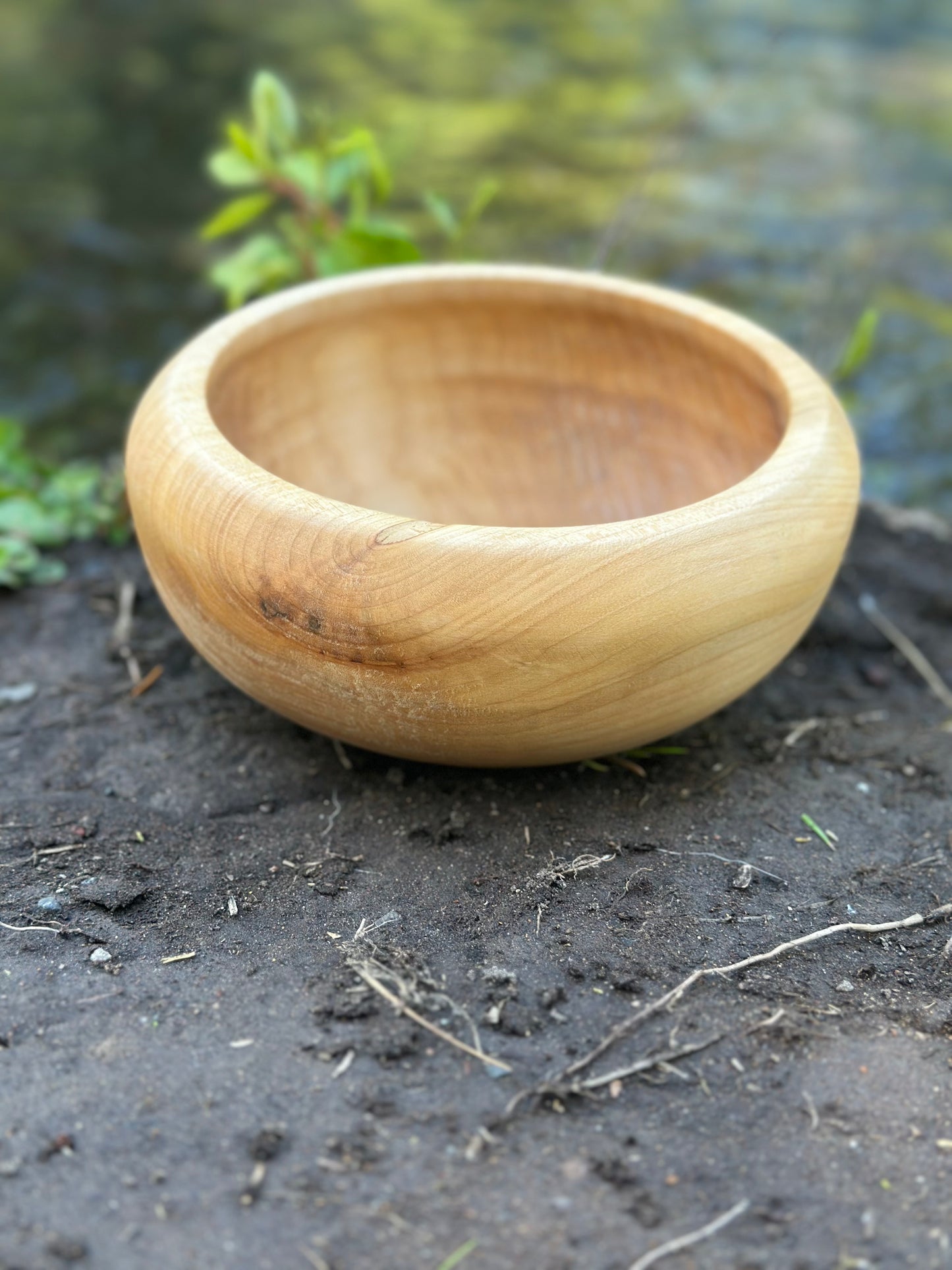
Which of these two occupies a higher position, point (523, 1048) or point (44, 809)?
point (523, 1048)

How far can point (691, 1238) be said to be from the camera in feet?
3.68

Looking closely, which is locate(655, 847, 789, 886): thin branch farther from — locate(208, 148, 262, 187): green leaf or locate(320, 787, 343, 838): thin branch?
locate(208, 148, 262, 187): green leaf

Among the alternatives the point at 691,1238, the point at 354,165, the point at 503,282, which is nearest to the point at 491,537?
the point at 691,1238

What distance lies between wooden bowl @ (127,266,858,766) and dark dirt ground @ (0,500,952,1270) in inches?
6.8

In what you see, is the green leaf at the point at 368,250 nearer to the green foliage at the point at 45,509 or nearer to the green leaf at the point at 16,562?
the green foliage at the point at 45,509

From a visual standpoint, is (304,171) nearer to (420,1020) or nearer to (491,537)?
(491,537)

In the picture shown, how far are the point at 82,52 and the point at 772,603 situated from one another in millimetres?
5953

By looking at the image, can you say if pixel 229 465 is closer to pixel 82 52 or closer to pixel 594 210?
pixel 594 210

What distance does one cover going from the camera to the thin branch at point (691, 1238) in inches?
43.3

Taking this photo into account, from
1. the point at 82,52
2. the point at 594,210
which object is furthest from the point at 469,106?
the point at 82,52

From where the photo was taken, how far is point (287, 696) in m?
1.51

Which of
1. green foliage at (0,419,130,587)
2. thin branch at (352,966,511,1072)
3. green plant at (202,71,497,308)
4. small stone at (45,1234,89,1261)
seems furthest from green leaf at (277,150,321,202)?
small stone at (45,1234,89,1261)

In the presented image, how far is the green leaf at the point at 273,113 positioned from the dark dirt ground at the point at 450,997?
3.85ft

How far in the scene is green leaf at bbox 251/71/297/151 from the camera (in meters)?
2.36
